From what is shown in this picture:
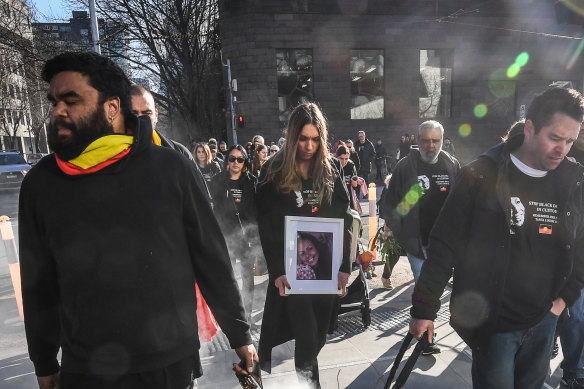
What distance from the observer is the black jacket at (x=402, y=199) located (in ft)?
12.8

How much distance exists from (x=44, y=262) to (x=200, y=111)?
2582 centimetres

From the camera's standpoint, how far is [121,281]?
1538mm

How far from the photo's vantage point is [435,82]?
21.2 m

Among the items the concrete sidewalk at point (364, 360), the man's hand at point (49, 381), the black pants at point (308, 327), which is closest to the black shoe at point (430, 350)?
the concrete sidewalk at point (364, 360)

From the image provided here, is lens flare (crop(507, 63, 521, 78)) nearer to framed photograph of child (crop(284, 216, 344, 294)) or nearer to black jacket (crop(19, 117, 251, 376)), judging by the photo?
framed photograph of child (crop(284, 216, 344, 294))

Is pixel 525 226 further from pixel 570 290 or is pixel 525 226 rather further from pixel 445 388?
pixel 445 388

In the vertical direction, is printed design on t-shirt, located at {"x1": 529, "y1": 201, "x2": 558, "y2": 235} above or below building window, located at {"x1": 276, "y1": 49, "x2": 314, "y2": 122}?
below

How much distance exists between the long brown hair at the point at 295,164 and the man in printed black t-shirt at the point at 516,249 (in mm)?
970

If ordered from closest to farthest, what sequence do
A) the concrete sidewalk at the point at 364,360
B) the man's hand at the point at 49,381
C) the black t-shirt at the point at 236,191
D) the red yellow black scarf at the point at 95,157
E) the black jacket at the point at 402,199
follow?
1. the red yellow black scarf at the point at 95,157
2. the man's hand at the point at 49,381
3. the concrete sidewalk at the point at 364,360
4. the black jacket at the point at 402,199
5. the black t-shirt at the point at 236,191

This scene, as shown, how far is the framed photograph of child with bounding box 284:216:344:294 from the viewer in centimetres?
288

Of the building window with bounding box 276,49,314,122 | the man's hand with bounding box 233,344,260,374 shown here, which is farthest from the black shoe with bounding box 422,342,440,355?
the building window with bounding box 276,49,314,122

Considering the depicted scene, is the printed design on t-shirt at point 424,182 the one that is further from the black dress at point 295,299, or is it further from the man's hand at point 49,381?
the man's hand at point 49,381

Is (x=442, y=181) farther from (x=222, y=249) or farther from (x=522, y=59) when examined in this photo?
(x=522, y=59)

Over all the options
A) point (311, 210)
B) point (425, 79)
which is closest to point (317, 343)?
point (311, 210)
